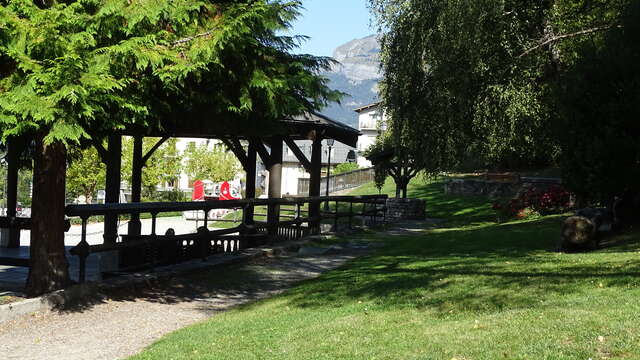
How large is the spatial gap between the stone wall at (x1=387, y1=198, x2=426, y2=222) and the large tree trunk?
69.0 feet

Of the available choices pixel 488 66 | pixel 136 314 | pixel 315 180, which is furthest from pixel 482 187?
pixel 136 314

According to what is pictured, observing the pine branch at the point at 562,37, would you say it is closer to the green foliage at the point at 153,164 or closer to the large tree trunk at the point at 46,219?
the large tree trunk at the point at 46,219

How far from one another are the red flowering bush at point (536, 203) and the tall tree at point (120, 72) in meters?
16.6

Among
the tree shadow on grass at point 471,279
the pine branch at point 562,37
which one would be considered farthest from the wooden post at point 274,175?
the pine branch at point 562,37

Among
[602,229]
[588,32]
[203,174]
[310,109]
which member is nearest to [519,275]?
[310,109]

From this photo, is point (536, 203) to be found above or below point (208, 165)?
below

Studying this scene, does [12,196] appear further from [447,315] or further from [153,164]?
[153,164]

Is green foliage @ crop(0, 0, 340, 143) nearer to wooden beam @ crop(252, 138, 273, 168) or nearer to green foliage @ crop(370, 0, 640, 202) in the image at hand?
wooden beam @ crop(252, 138, 273, 168)

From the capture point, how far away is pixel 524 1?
60.6 feet

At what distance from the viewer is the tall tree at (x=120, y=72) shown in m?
7.07

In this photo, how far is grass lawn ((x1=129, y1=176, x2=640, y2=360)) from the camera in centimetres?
557

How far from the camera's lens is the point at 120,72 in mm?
7809

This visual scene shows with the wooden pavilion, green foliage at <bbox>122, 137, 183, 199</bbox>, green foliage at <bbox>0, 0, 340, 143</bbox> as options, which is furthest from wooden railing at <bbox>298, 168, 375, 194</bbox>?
green foliage at <bbox>0, 0, 340, 143</bbox>

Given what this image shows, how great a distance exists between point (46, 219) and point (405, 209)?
2171 cm
